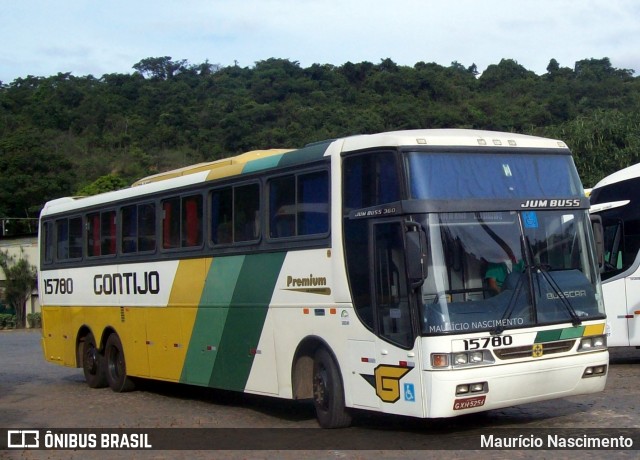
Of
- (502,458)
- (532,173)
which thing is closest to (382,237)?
(532,173)

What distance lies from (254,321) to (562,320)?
170 inches

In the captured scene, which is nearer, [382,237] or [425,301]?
[425,301]

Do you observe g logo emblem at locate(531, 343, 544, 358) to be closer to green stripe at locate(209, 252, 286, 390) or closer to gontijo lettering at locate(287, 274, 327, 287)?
gontijo lettering at locate(287, 274, 327, 287)

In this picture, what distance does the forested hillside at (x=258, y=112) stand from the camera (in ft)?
218

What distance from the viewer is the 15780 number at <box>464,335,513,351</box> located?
9.52 metres

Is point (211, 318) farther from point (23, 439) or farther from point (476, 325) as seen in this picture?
point (476, 325)

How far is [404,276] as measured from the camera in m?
9.83

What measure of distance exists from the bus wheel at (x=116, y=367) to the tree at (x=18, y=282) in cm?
3851

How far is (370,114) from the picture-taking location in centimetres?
6750

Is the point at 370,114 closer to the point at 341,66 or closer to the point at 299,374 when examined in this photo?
the point at 341,66

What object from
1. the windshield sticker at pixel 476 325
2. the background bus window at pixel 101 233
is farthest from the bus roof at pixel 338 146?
the windshield sticker at pixel 476 325

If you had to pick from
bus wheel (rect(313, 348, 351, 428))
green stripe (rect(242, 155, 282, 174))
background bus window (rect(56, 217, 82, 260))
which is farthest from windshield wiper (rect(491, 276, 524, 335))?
background bus window (rect(56, 217, 82, 260))

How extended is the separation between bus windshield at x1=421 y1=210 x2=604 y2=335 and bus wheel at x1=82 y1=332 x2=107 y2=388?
9505mm

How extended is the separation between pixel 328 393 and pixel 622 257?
9155 millimetres
